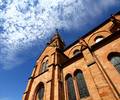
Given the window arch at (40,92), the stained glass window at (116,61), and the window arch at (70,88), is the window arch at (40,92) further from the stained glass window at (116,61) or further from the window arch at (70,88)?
the stained glass window at (116,61)

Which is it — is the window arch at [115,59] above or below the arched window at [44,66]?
below

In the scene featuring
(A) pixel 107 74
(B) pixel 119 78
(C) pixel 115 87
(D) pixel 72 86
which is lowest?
(C) pixel 115 87

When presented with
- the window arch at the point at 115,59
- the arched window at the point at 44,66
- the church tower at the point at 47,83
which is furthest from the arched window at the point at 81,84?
the arched window at the point at 44,66

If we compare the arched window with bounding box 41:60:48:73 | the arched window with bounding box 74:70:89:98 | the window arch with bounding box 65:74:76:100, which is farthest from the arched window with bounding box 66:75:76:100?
the arched window with bounding box 41:60:48:73

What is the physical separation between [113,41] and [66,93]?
646 centimetres

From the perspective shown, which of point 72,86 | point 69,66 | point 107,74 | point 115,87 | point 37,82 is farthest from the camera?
point 37,82

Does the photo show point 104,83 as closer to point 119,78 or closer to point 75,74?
point 119,78

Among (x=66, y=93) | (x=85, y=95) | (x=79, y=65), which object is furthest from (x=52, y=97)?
(x=79, y=65)

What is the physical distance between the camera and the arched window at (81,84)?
412 inches

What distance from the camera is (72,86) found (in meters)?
11.8

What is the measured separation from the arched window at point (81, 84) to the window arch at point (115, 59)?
307cm

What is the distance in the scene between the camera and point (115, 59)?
10.2 meters

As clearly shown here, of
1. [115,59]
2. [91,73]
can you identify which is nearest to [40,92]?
[91,73]

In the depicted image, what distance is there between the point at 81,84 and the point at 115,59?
3.73 meters
